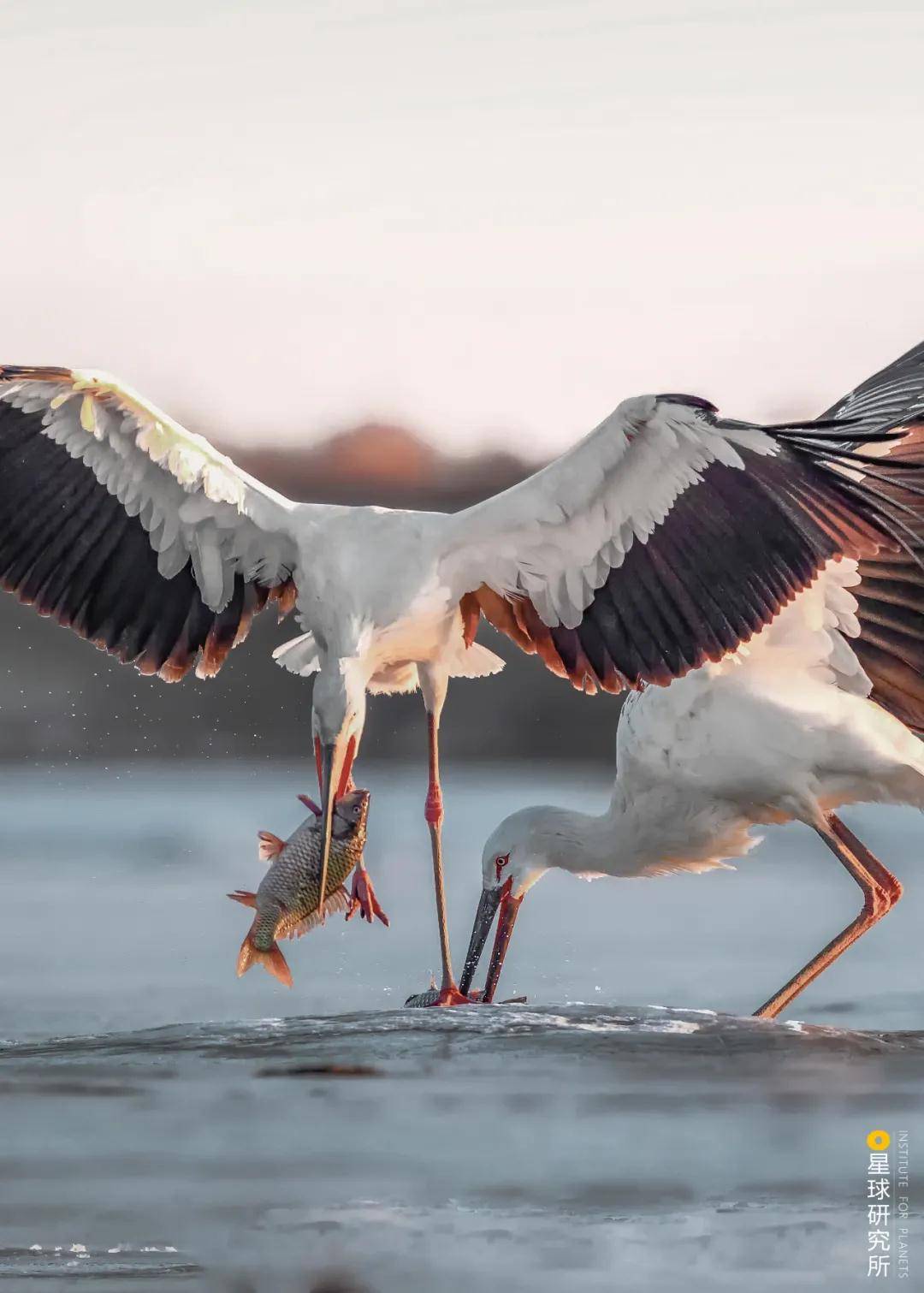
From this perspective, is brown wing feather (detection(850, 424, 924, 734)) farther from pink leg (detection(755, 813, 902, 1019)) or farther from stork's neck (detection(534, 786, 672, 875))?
stork's neck (detection(534, 786, 672, 875))

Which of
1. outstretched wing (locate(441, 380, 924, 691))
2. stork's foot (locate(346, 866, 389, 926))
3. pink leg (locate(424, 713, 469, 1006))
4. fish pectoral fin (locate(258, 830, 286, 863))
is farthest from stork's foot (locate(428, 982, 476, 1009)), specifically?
outstretched wing (locate(441, 380, 924, 691))

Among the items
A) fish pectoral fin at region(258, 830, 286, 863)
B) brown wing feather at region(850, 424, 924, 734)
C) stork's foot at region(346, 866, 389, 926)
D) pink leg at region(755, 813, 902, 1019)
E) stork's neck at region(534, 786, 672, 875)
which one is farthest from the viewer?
stork's neck at region(534, 786, 672, 875)

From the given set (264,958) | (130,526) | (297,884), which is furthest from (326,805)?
(130,526)

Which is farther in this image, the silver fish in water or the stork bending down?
the stork bending down

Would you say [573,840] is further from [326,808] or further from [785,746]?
[326,808]

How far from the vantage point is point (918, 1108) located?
6.79 meters

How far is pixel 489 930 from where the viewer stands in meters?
9.34

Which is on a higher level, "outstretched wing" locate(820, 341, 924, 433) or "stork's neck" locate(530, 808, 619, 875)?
"outstretched wing" locate(820, 341, 924, 433)

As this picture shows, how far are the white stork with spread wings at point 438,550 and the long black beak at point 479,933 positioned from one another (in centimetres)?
46

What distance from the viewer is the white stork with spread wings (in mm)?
7426

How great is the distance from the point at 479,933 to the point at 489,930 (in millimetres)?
60

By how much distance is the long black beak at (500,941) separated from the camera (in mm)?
9266

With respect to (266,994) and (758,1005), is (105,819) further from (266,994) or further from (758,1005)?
(758,1005)

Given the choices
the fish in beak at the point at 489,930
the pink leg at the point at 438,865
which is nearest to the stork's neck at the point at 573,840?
the fish in beak at the point at 489,930
